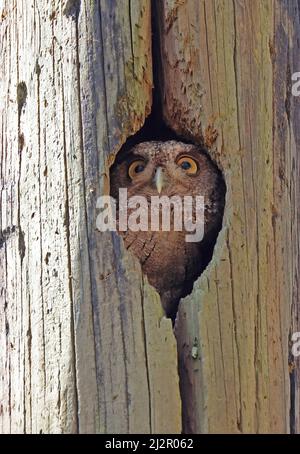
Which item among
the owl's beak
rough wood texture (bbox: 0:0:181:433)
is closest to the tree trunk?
rough wood texture (bbox: 0:0:181:433)

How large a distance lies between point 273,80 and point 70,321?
1159mm

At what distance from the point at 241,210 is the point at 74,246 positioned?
1.94 ft

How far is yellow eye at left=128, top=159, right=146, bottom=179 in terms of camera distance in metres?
3.65

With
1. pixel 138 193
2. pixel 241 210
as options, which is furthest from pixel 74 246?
pixel 138 193

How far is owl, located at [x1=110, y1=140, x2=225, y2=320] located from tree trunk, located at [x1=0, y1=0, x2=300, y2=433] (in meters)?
0.21

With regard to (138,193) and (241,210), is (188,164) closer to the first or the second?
(138,193)

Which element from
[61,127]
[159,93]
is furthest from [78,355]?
[159,93]

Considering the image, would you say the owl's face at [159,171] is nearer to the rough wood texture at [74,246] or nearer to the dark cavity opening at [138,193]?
the dark cavity opening at [138,193]

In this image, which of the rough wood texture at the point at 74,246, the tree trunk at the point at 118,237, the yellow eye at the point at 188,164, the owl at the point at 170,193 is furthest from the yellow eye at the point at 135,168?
the rough wood texture at the point at 74,246

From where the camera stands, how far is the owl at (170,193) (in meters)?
3.45

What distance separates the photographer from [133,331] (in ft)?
9.73

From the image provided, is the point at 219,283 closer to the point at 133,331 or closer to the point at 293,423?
the point at 133,331

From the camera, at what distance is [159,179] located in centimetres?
362

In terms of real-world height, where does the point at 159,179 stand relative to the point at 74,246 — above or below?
above
